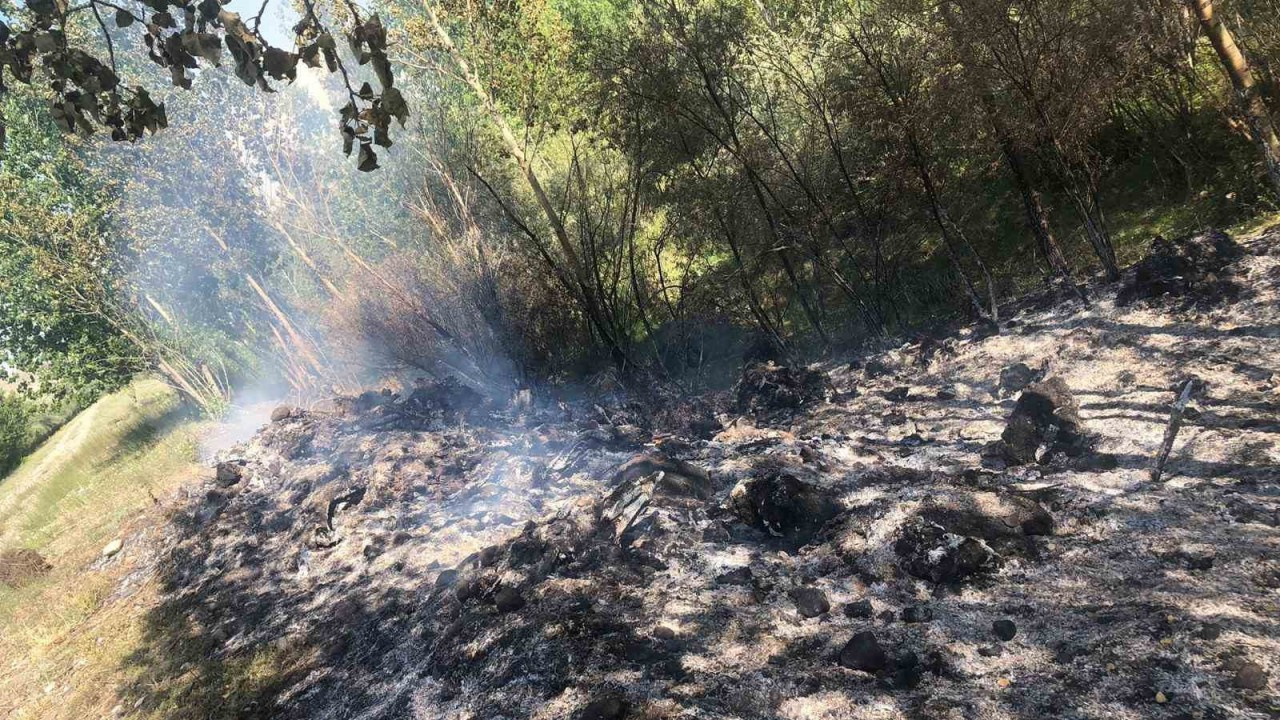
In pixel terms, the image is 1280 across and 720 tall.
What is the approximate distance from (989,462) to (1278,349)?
2.03m

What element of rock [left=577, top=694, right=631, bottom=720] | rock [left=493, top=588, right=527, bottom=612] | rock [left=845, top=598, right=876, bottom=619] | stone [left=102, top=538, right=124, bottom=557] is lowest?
rock [left=845, top=598, right=876, bottom=619]

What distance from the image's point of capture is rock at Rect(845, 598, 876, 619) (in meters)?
3.32

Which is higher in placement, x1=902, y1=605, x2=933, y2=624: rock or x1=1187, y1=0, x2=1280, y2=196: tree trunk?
x1=1187, y1=0, x2=1280, y2=196: tree trunk

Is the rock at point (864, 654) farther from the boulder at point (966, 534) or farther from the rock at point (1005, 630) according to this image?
the boulder at point (966, 534)

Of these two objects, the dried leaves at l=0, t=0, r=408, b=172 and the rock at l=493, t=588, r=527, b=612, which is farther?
the rock at l=493, t=588, r=527, b=612

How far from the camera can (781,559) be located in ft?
13.2

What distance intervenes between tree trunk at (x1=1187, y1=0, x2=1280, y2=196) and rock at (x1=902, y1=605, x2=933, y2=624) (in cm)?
517

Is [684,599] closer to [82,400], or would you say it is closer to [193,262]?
[82,400]

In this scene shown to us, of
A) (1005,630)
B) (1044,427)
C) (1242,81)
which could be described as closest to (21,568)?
(1005,630)

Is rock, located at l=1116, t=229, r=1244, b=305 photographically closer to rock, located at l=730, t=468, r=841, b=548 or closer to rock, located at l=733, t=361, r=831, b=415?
rock, located at l=733, t=361, r=831, b=415

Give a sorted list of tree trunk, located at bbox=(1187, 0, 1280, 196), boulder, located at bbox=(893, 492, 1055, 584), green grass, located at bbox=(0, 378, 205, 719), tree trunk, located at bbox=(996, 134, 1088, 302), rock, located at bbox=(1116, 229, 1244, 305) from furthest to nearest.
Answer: tree trunk, located at bbox=(996, 134, 1088, 302) < green grass, located at bbox=(0, 378, 205, 719) < rock, located at bbox=(1116, 229, 1244, 305) < tree trunk, located at bbox=(1187, 0, 1280, 196) < boulder, located at bbox=(893, 492, 1055, 584)

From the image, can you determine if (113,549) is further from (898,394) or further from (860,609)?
(898,394)

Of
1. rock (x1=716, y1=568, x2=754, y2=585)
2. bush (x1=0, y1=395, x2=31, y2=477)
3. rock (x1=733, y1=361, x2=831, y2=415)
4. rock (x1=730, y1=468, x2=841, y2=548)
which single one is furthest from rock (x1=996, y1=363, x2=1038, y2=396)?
bush (x1=0, y1=395, x2=31, y2=477)

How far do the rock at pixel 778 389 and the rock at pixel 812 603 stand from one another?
336cm
